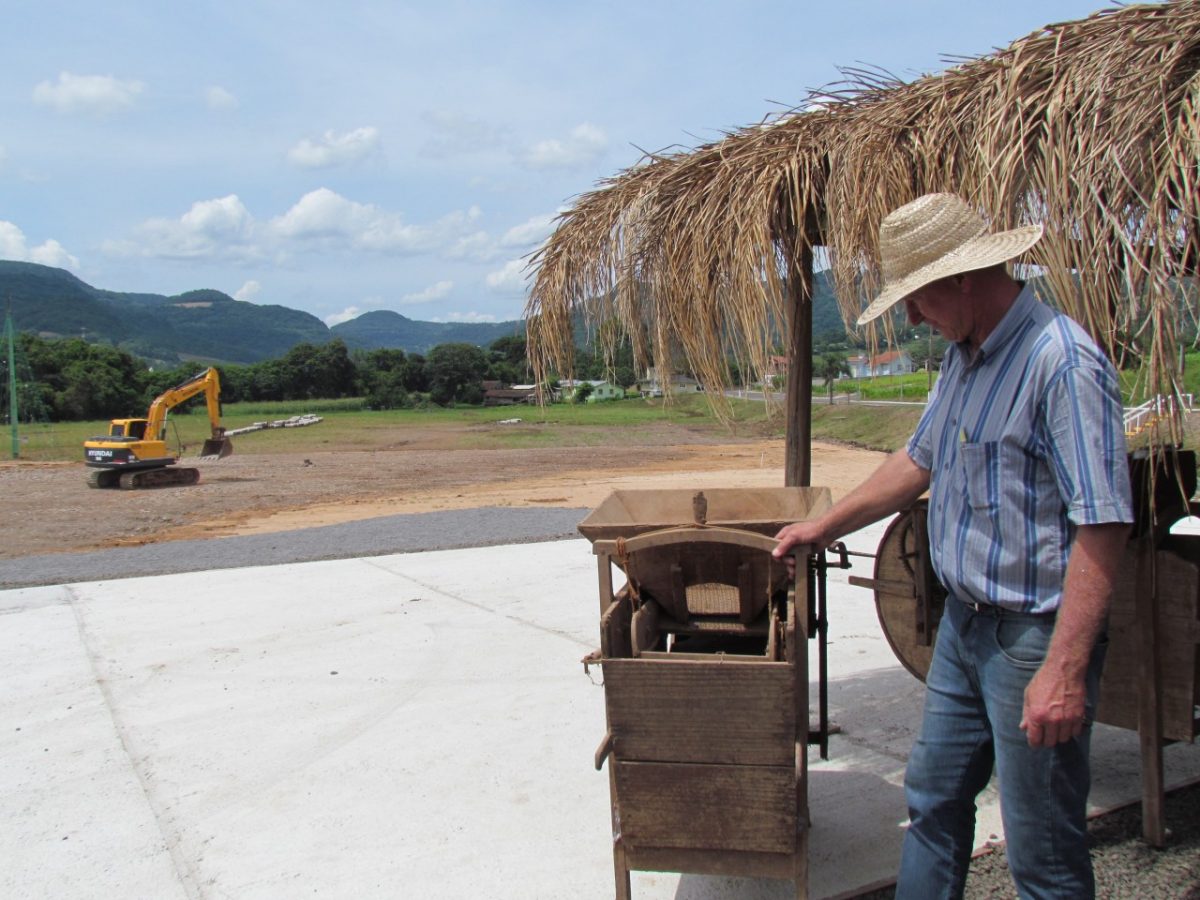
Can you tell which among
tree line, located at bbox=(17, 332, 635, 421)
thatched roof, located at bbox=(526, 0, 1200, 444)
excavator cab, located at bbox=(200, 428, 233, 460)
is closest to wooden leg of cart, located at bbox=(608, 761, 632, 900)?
thatched roof, located at bbox=(526, 0, 1200, 444)

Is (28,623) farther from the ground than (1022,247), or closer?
closer

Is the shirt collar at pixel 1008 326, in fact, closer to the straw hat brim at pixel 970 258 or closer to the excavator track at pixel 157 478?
the straw hat brim at pixel 970 258

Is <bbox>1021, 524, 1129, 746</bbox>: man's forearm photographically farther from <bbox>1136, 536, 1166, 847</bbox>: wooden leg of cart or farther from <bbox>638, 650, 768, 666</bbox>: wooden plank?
<bbox>1136, 536, 1166, 847</bbox>: wooden leg of cart

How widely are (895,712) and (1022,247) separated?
3111 millimetres

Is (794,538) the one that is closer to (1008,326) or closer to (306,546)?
(1008,326)

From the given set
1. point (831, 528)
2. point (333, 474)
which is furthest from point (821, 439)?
point (831, 528)

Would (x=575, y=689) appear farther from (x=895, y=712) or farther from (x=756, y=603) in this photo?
(x=756, y=603)

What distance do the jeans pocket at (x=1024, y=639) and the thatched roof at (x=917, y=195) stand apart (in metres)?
0.95

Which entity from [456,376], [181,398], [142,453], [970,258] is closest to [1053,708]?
[970,258]

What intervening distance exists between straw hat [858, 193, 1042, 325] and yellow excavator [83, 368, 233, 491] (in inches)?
920

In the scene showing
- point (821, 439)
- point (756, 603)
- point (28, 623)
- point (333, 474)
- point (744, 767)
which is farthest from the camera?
point (821, 439)

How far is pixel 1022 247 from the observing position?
2148 mm

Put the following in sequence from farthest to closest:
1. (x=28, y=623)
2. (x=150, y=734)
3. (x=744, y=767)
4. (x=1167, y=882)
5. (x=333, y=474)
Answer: (x=333, y=474) → (x=28, y=623) → (x=150, y=734) → (x=1167, y=882) → (x=744, y=767)

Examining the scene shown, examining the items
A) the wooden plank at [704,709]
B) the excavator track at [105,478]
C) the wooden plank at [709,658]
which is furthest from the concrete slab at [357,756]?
the excavator track at [105,478]
